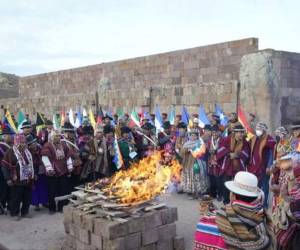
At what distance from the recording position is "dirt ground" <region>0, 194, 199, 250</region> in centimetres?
634

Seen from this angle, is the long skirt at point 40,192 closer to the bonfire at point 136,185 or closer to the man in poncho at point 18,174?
the man in poncho at point 18,174

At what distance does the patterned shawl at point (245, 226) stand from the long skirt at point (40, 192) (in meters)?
5.63

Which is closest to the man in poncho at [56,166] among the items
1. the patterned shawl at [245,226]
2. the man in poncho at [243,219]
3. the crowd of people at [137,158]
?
the crowd of people at [137,158]

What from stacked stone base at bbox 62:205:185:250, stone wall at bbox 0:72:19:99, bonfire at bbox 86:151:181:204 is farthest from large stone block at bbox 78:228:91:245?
stone wall at bbox 0:72:19:99

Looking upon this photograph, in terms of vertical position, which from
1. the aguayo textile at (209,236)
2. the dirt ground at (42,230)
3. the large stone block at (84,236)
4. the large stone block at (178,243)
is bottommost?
the dirt ground at (42,230)

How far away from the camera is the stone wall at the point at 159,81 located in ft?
42.0

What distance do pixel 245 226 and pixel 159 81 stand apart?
12824 millimetres

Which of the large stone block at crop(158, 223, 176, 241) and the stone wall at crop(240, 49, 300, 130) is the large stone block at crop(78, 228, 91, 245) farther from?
the stone wall at crop(240, 49, 300, 130)

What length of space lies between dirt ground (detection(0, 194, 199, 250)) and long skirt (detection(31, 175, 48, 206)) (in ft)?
0.69

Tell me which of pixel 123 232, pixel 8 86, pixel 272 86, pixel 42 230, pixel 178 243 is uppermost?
pixel 8 86

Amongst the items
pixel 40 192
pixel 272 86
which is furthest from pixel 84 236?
pixel 272 86

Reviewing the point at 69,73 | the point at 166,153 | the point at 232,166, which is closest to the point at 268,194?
the point at 232,166

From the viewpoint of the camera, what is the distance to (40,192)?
336 inches

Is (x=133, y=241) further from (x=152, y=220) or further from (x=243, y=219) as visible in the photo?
(x=243, y=219)
